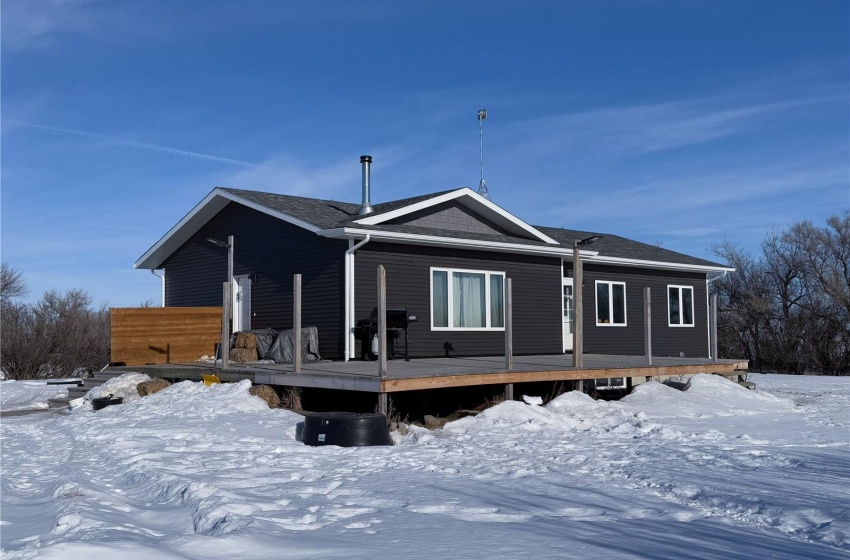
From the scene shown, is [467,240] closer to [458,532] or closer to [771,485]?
[771,485]

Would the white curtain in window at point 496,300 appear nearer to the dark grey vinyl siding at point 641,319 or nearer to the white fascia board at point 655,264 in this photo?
the dark grey vinyl siding at point 641,319

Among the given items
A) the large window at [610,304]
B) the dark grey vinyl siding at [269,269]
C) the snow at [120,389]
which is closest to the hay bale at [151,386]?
the snow at [120,389]

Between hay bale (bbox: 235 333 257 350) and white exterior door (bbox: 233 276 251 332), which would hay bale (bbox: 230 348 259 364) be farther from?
white exterior door (bbox: 233 276 251 332)

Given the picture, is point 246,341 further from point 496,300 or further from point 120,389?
point 496,300

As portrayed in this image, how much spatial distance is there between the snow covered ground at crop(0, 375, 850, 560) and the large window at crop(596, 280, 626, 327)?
8173 millimetres

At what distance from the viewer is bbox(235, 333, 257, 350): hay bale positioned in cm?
1527

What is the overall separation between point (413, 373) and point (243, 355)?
526 cm

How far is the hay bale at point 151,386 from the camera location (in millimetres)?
13461

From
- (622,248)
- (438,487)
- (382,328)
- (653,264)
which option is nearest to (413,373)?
(382,328)

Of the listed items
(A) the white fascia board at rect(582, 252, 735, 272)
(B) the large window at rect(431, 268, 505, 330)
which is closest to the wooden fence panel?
(B) the large window at rect(431, 268, 505, 330)

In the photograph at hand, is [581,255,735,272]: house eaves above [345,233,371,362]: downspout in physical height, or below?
above

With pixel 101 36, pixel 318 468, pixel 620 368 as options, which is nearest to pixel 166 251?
pixel 101 36

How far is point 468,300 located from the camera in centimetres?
1652

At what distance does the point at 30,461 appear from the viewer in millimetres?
8312
